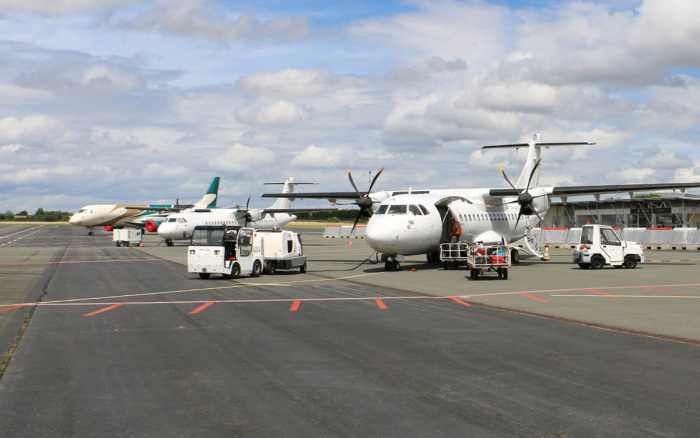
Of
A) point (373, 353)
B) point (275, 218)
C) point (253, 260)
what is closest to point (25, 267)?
point (253, 260)

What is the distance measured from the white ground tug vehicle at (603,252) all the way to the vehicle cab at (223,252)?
15.4 meters

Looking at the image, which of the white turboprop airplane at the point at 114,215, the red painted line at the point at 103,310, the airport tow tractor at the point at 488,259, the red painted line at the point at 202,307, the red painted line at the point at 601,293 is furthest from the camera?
the white turboprop airplane at the point at 114,215

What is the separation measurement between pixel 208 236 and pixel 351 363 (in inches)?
773

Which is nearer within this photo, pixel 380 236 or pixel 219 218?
pixel 380 236

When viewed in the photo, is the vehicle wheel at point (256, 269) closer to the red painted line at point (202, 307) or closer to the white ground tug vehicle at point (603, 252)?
the red painted line at point (202, 307)

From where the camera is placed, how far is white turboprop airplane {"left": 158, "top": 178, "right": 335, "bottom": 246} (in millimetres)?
62000

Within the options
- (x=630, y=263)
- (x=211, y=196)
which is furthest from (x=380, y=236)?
(x=211, y=196)

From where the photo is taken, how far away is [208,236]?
96.4ft

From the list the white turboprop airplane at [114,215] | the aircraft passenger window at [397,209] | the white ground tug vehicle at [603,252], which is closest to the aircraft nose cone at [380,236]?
the aircraft passenger window at [397,209]

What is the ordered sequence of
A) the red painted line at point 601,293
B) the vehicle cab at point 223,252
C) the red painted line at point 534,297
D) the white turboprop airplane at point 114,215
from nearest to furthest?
1. the red painted line at point 534,297
2. the red painted line at point 601,293
3. the vehicle cab at point 223,252
4. the white turboprop airplane at point 114,215

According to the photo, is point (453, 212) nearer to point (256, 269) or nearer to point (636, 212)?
point (256, 269)

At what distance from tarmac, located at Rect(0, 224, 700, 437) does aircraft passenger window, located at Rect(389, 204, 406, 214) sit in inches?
381

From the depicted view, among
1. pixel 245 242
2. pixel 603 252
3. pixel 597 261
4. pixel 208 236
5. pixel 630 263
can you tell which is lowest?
pixel 630 263

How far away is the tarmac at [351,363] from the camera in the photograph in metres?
7.34
